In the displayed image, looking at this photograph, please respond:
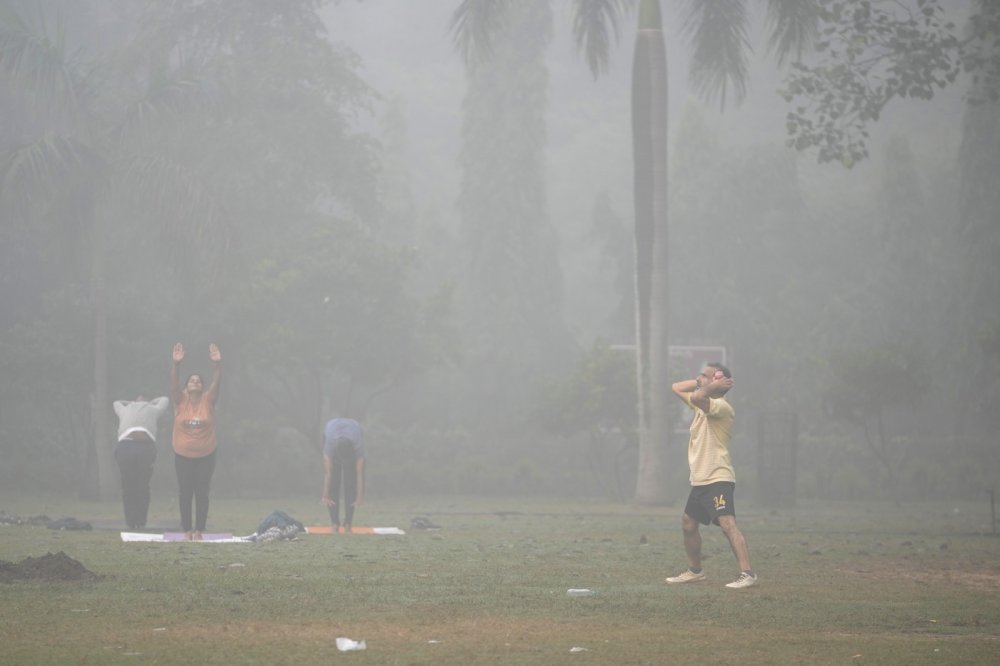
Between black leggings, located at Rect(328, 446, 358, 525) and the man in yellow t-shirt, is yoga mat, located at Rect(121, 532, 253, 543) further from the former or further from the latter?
the man in yellow t-shirt

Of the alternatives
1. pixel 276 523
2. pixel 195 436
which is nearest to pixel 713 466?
pixel 276 523

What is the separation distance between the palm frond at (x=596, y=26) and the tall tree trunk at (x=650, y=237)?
703 mm

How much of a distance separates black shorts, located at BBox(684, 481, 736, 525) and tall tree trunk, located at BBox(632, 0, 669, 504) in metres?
19.6

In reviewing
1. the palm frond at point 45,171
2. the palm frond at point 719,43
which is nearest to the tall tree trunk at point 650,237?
the palm frond at point 719,43

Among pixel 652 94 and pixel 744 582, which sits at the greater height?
pixel 652 94

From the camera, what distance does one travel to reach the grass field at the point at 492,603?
7961 mm

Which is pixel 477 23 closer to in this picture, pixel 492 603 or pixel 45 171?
pixel 45 171

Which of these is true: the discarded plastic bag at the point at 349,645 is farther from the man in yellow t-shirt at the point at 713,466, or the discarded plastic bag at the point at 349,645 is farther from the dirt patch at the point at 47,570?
the man in yellow t-shirt at the point at 713,466

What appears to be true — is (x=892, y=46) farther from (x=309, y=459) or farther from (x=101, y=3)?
(x=101, y=3)

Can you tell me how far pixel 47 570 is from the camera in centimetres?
1086

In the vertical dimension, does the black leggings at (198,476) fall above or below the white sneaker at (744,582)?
above

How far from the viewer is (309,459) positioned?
38.7 m

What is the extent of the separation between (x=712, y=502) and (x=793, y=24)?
20.1 meters

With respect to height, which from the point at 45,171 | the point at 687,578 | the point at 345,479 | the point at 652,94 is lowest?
the point at 687,578
